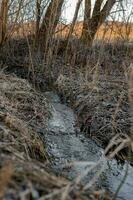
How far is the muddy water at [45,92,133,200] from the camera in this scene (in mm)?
3744

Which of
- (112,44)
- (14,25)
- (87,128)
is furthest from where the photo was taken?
(112,44)

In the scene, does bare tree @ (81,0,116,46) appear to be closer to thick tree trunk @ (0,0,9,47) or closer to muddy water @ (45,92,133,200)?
thick tree trunk @ (0,0,9,47)

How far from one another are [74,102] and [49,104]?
1.80ft

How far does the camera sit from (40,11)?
10.0 metres

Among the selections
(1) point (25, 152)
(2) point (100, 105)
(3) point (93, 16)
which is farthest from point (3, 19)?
(1) point (25, 152)

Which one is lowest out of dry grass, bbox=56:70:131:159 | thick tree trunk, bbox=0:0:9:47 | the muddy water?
the muddy water

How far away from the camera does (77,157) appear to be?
14.2 feet

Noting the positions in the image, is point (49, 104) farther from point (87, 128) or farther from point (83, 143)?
point (83, 143)

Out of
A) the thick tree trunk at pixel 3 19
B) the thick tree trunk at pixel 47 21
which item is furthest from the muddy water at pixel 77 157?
the thick tree trunk at pixel 47 21

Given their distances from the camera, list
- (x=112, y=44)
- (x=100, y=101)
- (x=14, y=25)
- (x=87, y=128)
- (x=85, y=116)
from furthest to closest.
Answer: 1. (x=112, y=44)
2. (x=14, y=25)
3. (x=100, y=101)
4. (x=85, y=116)
5. (x=87, y=128)

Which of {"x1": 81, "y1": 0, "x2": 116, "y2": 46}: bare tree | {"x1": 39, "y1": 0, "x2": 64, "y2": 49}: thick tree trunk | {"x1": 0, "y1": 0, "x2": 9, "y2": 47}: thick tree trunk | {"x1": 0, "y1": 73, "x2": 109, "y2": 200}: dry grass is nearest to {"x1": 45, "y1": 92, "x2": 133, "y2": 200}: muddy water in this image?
{"x1": 0, "y1": 73, "x2": 109, "y2": 200}: dry grass

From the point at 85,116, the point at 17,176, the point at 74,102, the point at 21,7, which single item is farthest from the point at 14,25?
the point at 17,176

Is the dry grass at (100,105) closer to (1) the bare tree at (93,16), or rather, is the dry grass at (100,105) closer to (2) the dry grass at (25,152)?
(2) the dry grass at (25,152)

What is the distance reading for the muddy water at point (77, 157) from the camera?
3744 millimetres
